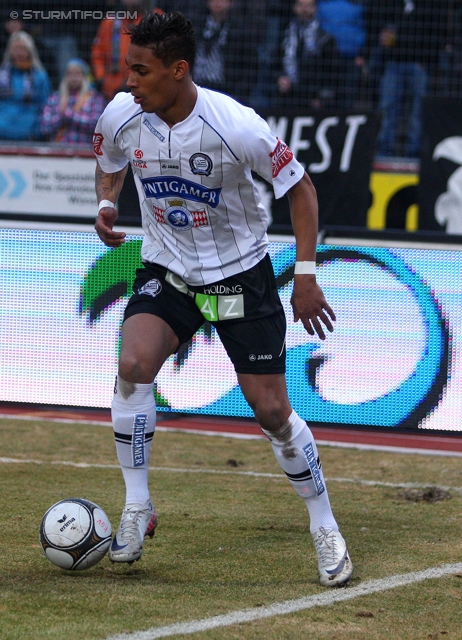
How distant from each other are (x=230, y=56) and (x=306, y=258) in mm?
8744

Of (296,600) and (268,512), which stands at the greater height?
(296,600)

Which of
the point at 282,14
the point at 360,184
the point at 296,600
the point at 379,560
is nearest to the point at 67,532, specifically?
the point at 296,600

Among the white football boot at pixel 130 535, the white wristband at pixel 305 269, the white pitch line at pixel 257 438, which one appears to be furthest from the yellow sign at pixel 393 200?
the white football boot at pixel 130 535

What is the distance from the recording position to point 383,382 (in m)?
6.93

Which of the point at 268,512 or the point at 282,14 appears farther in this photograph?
the point at 282,14

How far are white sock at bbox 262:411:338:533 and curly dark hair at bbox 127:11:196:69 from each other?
1.60m

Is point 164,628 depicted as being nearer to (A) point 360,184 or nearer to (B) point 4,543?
(B) point 4,543

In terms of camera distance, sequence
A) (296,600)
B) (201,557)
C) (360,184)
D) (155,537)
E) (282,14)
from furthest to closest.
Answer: (282,14) < (360,184) < (155,537) < (201,557) < (296,600)

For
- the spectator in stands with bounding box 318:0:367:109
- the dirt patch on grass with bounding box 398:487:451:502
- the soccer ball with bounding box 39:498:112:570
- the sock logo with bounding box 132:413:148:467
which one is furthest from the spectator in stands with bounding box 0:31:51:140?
Answer: the soccer ball with bounding box 39:498:112:570

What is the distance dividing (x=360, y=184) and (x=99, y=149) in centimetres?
704

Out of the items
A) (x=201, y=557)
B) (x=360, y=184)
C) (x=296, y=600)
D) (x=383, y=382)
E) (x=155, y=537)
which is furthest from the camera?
(x=360, y=184)

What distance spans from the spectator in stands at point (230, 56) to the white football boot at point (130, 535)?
8.73 m

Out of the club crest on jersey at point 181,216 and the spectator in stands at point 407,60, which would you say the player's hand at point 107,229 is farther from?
the spectator in stands at point 407,60

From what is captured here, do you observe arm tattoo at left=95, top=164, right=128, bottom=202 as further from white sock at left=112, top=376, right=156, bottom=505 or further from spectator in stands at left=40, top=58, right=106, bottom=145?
spectator in stands at left=40, top=58, right=106, bottom=145
